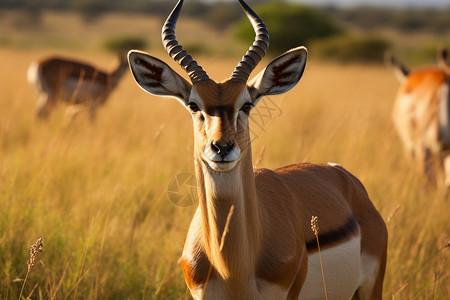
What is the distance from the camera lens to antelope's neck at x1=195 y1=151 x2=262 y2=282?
2623mm

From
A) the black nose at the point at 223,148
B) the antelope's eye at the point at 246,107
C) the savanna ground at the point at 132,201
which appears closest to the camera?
the black nose at the point at 223,148

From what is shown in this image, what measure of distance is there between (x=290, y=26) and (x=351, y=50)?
7752 millimetres

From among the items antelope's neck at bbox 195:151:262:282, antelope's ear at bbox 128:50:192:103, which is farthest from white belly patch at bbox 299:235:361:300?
antelope's ear at bbox 128:50:192:103

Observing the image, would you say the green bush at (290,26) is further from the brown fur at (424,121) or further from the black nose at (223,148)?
the black nose at (223,148)

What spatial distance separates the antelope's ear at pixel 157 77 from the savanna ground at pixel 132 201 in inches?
22.6

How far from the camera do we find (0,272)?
373 centimetres

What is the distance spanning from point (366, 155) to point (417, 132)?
74 centimetres

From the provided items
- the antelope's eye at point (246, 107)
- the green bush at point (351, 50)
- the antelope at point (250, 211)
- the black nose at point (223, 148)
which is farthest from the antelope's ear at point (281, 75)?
the green bush at point (351, 50)

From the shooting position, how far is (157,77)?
2975 mm

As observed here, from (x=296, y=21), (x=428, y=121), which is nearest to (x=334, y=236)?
(x=428, y=121)

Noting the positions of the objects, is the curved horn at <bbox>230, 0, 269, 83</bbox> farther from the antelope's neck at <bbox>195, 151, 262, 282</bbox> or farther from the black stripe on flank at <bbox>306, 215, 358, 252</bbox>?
the black stripe on flank at <bbox>306, 215, 358, 252</bbox>

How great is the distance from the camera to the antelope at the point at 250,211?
2.62m

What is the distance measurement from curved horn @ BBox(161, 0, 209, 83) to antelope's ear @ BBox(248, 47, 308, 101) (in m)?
0.28

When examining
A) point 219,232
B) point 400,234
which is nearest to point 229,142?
point 219,232
